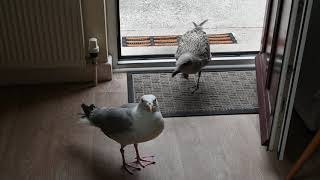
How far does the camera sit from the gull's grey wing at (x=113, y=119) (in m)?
1.90

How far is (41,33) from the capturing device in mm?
2371

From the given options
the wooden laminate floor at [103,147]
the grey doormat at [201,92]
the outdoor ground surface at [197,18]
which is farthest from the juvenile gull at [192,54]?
the outdoor ground surface at [197,18]

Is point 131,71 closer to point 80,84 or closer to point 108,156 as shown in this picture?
point 80,84

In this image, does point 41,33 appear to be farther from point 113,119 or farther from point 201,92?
point 201,92

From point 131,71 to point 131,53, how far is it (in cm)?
17

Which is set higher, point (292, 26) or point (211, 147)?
point (292, 26)

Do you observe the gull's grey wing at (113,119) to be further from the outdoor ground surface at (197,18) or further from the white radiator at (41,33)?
the outdoor ground surface at (197,18)

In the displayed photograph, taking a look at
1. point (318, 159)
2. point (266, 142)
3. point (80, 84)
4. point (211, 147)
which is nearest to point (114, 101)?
point (80, 84)

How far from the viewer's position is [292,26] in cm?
164

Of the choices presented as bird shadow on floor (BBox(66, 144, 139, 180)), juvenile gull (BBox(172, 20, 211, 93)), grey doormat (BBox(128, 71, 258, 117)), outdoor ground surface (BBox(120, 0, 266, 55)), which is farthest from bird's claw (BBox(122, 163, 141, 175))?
outdoor ground surface (BBox(120, 0, 266, 55))

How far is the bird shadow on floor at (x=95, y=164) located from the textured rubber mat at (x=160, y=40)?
949 millimetres

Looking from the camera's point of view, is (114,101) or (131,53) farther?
(131,53)

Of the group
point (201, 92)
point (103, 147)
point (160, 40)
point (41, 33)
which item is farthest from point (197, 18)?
point (103, 147)

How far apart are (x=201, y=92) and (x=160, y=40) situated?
58 cm
